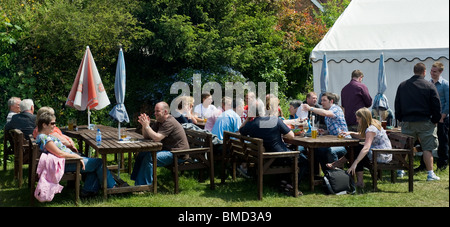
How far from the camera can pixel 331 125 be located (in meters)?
6.98

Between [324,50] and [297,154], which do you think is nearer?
[297,154]

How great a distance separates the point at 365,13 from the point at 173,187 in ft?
22.3

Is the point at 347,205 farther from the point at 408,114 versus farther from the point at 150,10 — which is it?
the point at 150,10

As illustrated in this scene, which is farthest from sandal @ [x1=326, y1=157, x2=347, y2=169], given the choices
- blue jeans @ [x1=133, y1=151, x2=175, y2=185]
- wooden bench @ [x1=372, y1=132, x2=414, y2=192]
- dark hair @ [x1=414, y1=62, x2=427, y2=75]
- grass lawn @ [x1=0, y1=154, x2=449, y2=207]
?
blue jeans @ [x1=133, y1=151, x2=175, y2=185]

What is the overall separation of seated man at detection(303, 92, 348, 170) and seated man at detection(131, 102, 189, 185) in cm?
201

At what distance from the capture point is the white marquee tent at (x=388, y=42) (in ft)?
31.0

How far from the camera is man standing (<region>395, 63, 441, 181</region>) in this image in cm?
678

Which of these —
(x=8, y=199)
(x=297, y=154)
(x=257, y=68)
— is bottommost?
(x=8, y=199)

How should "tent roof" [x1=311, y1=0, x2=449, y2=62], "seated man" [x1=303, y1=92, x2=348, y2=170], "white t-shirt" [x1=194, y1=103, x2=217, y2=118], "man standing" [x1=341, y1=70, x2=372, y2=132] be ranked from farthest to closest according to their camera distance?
"tent roof" [x1=311, y1=0, x2=449, y2=62] → "white t-shirt" [x1=194, y1=103, x2=217, y2=118] → "man standing" [x1=341, y1=70, x2=372, y2=132] → "seated man" [x1=303, y1=92, x2=348, y2=170]

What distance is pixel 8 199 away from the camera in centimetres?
611

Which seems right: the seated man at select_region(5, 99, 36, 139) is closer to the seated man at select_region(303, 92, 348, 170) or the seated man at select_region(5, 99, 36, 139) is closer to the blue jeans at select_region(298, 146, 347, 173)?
the seated man at select_region(303, 92, 348, 170)

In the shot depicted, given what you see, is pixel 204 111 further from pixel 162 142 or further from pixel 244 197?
pixel 244 197

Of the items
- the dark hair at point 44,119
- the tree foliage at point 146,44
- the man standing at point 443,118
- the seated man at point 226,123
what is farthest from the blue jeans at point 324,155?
the tree foliage at point 146,44
